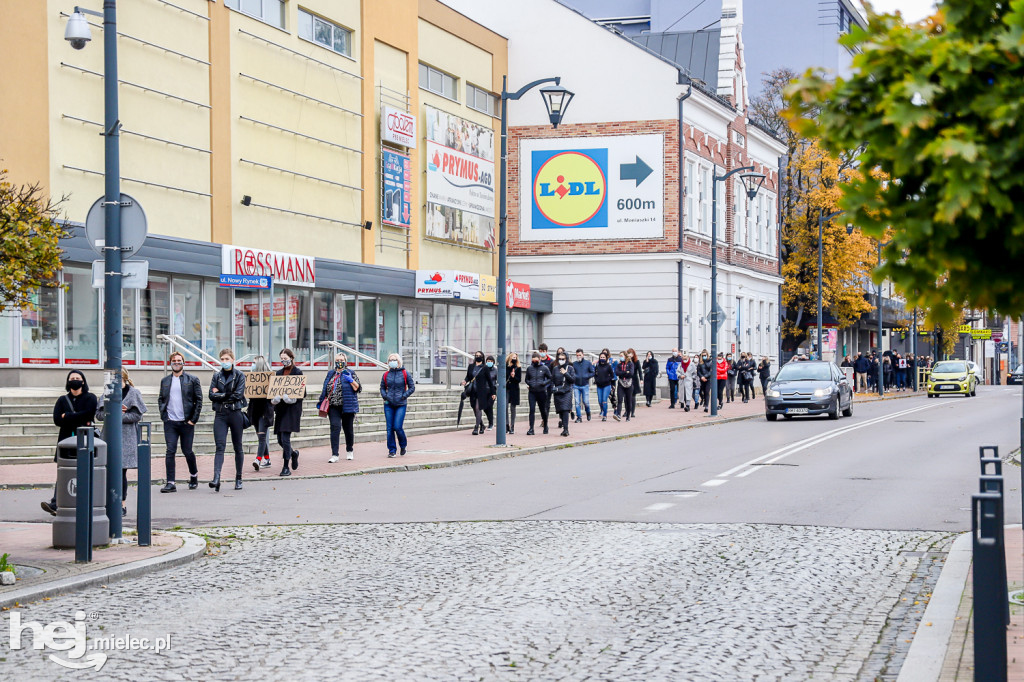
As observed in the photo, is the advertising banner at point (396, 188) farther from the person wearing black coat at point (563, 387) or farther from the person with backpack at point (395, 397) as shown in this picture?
the person with backpack at point (395, 397)

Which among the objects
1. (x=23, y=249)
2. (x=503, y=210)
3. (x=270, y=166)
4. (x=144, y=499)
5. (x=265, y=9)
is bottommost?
(x=144, y=499)

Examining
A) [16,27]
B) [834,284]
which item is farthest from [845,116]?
[834,284]

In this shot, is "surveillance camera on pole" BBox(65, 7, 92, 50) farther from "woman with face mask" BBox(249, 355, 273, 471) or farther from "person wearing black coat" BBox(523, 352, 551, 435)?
"person wearing black coat" BBox(523, 352, 551, 435)

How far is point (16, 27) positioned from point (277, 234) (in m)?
10.1

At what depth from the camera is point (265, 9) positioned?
3428cm

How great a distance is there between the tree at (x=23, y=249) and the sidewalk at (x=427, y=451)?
24.6 ft

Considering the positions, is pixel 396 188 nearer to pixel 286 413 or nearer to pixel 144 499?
pixel 286 413

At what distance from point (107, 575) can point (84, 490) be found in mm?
1181

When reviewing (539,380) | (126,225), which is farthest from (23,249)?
(539,380)

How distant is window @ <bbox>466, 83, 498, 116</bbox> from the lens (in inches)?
1795

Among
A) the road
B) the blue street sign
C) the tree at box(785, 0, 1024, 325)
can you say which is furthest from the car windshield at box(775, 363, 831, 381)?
the tree at box(785, 0, 1024, 325)

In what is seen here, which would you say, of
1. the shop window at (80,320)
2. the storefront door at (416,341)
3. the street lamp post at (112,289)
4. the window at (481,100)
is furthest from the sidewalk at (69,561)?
the window at (481,100)

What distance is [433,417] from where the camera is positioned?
29.8 m

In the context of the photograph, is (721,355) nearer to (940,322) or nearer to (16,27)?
(16,27)
